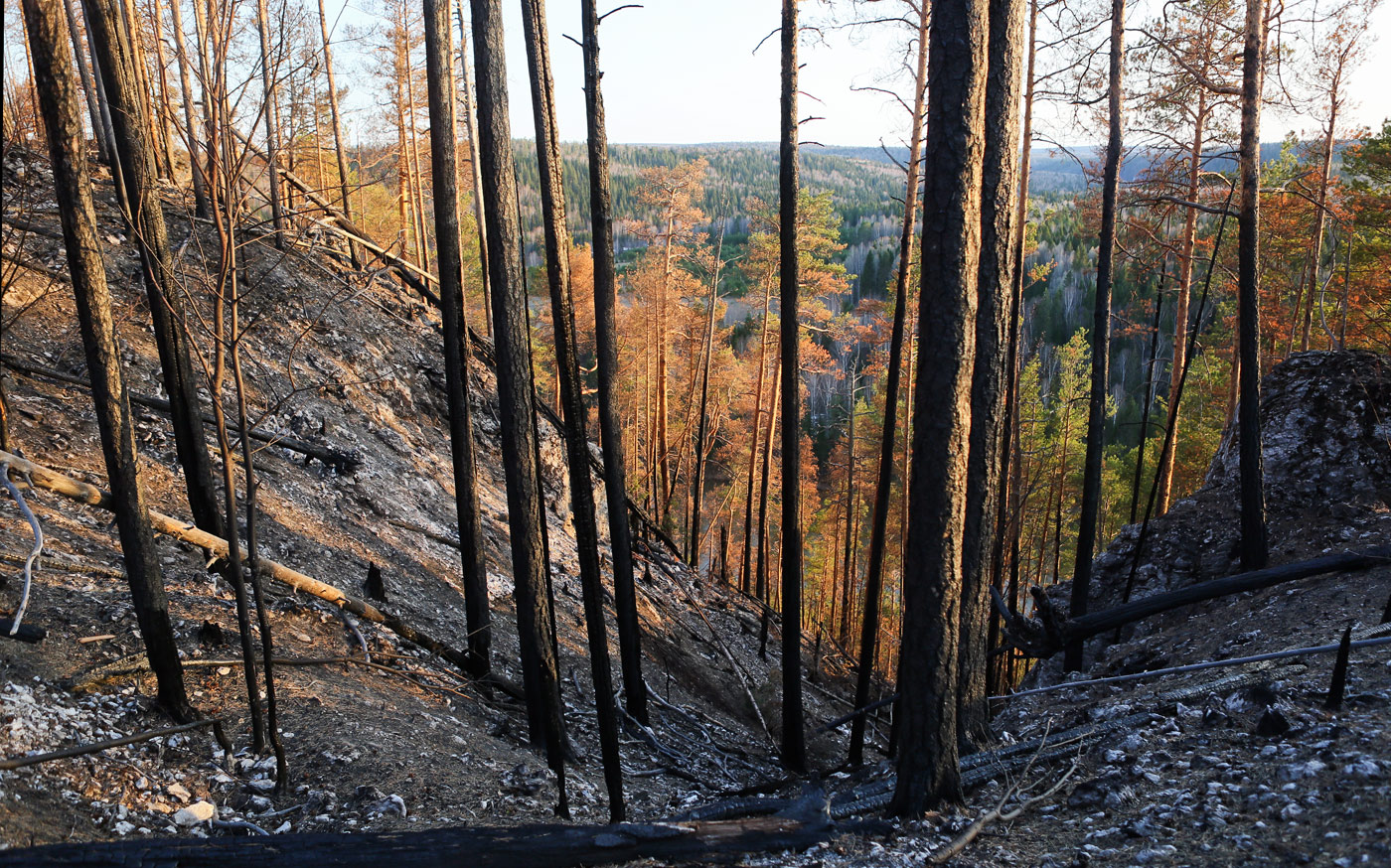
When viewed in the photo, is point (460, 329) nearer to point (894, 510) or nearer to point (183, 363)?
point (183, 363)

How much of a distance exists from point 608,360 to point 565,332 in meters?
2.05

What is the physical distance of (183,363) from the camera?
5.96 m

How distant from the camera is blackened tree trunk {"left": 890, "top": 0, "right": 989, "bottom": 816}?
4254 millimetres

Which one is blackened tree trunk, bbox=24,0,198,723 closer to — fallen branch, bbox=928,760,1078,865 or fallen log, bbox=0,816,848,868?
fallen log, bbox=0,816,848,868

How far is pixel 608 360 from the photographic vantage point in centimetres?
797

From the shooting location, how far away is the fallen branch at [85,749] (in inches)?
155

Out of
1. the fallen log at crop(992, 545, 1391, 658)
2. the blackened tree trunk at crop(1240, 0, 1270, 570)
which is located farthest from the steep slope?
the blackened tree trunk at crop(1240, 0, 1270, 570)

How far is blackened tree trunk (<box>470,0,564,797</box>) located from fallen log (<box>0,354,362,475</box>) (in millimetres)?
2593

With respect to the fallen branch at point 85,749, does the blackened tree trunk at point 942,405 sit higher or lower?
higher

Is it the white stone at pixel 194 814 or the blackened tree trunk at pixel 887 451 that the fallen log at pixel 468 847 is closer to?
the white stone at pixel 194 814

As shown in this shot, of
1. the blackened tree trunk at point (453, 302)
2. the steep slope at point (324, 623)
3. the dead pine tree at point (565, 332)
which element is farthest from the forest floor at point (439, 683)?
the dead pine tree at point (565, 332)

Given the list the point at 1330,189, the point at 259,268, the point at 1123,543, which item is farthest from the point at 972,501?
the point at 1330,189

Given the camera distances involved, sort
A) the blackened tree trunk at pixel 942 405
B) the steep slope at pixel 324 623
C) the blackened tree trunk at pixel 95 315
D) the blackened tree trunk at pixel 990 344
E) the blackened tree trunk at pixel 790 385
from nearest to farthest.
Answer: the blackened tree trunk at pixel 942 405 < the blackened tree trunk at pixel 95 315 < the steep slope at pixel 324 623 < the blackened tree trunk at pixel 990 344 < the blackened tree trunk at pixel 790 385

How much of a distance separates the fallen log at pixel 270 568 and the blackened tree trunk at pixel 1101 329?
7541 millimetres
